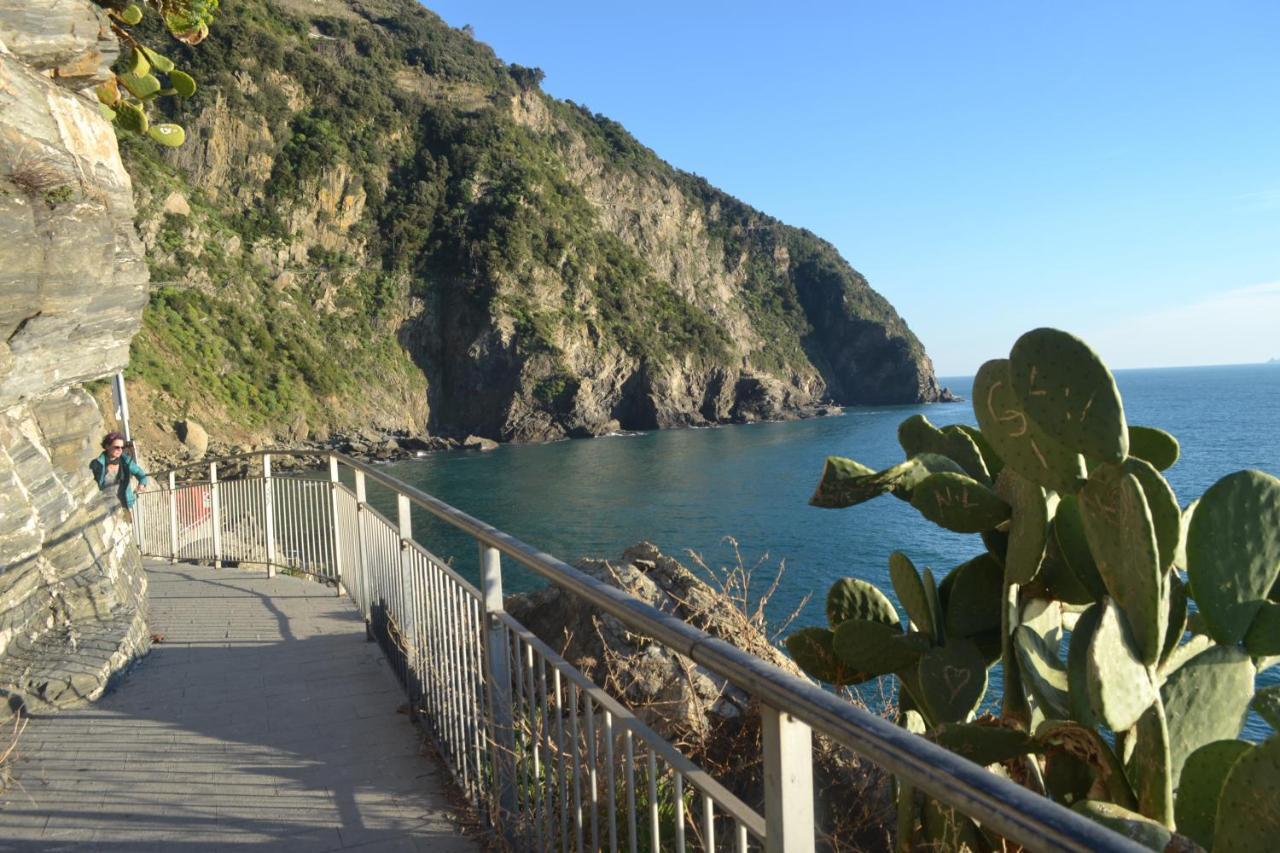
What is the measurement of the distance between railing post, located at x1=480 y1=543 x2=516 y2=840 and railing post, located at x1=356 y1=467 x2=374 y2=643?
2682 millimetres

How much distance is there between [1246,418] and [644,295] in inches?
2257

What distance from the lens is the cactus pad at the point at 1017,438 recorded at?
272 centimetres

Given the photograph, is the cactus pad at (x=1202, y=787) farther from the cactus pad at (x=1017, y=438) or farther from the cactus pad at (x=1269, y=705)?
the cactus pad at (x=1017, y=438)

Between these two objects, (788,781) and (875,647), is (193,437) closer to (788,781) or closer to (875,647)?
(875,647)

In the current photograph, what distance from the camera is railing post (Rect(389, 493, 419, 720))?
14.6 ft

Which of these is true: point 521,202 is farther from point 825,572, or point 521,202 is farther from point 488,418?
point 825,572

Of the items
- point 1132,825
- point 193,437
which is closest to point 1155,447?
point 1132,825

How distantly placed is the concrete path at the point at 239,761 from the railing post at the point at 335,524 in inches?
40.6

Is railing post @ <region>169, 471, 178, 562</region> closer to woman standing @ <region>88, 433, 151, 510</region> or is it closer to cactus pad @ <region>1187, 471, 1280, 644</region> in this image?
woman standing @ <region>88, 433, 151, 510</region>

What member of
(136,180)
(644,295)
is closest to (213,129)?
(136,180)

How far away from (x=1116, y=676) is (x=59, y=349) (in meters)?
7.44

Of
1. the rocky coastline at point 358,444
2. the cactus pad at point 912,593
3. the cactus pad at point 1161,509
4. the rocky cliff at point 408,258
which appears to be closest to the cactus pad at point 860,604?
the cactus pad at point 912,593

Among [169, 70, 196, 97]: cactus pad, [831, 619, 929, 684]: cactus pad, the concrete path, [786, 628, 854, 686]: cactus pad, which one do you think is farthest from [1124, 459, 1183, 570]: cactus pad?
[169, 70, 196, 97]: cactus pad

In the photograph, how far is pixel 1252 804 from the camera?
1.81m
